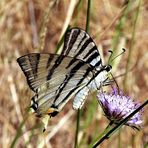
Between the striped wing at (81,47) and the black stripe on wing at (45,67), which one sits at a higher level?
the striped wing at (81,47)

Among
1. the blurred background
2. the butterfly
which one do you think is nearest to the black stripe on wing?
the butterfly

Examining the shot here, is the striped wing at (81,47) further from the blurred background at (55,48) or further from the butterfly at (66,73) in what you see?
the blurred background at (55,48)

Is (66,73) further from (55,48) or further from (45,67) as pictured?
(55,48)

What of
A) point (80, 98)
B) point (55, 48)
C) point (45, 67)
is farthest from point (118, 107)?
point (55, 48)

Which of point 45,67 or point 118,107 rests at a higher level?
point 45,67

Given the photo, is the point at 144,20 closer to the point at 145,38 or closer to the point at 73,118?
the point at 145,38

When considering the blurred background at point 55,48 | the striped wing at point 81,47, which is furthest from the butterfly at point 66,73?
the blurred background at point 55,48

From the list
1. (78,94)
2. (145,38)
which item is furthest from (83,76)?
(145,38)
